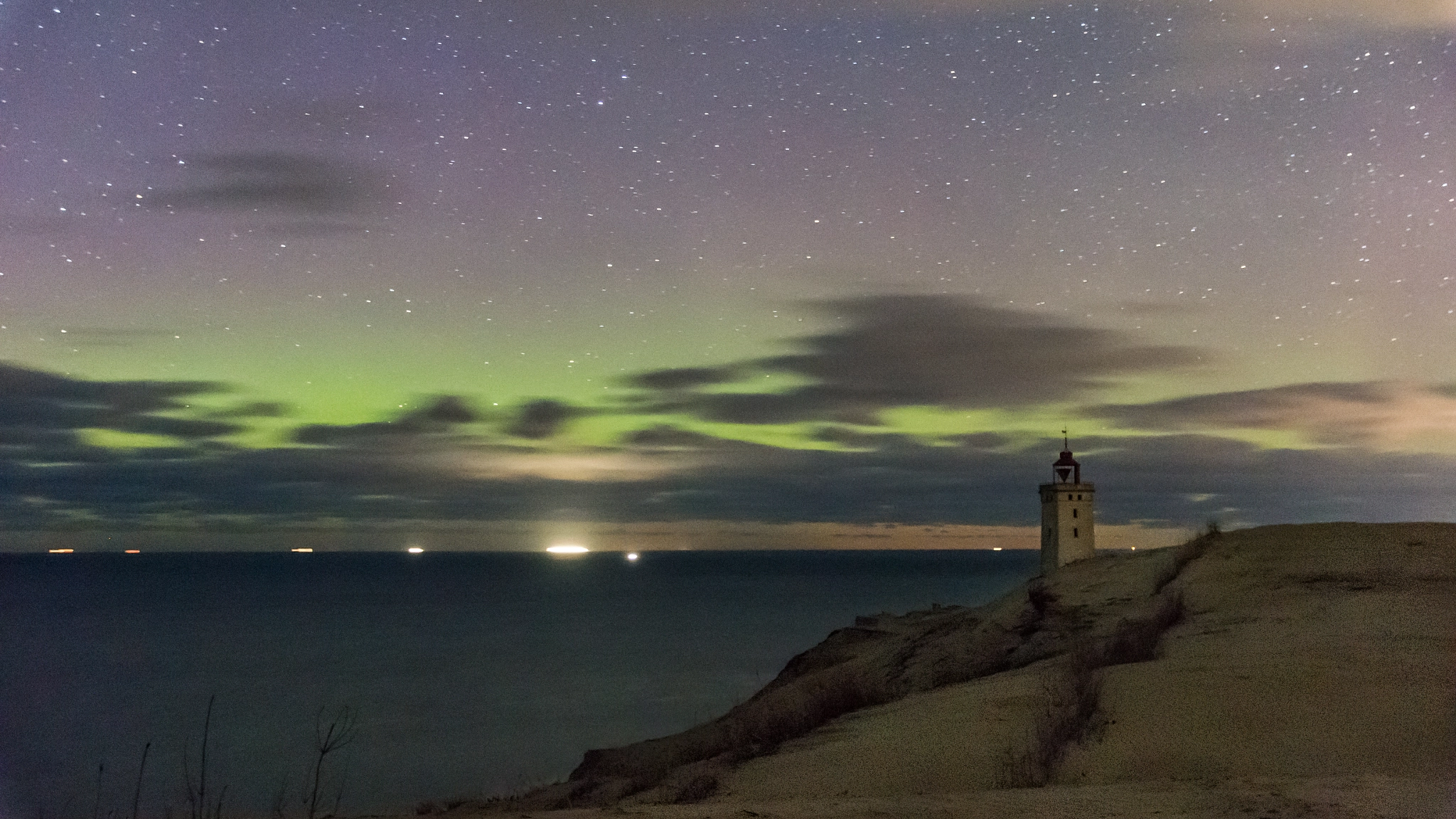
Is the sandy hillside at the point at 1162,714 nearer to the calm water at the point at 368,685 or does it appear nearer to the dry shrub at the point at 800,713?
the dry shrub at the point at 800,713

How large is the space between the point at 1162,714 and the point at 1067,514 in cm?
3308

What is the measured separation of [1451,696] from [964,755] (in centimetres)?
586

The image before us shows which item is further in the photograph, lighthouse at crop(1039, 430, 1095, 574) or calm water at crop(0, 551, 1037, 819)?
lighthouse at crop(1039, 430, 1095, 574)

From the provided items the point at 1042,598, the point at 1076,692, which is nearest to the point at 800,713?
the point at 1076,692

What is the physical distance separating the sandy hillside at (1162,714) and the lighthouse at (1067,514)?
1841 cm

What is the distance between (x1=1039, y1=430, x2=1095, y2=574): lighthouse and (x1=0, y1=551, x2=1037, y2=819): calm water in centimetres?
1784

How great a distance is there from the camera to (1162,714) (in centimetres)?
1159

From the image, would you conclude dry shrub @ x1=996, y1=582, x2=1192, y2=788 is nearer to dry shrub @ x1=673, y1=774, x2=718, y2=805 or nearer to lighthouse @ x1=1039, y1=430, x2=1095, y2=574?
dry shrub @ x1=673, y1=774, x2=718, y2=805

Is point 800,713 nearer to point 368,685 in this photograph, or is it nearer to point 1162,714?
point 1162,714

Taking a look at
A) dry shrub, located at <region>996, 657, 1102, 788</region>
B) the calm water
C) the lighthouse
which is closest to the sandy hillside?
dry shrub, located at <region>996, 657, 1102, 788</region>

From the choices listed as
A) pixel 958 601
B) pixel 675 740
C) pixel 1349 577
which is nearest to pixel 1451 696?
pixel 1349 577

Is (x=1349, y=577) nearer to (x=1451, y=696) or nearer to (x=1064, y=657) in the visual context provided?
(x=1064, y=657)

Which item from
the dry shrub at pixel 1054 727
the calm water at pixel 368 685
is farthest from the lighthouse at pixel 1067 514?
the dry shrub at pixel 1054 727

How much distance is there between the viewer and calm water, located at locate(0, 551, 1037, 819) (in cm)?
3541
